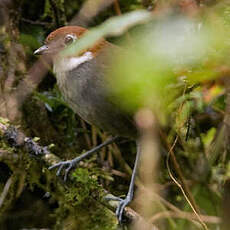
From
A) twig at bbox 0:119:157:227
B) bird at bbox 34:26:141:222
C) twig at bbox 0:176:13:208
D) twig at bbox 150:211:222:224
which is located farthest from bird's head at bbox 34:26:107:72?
twig at bbox 150:211:222:224

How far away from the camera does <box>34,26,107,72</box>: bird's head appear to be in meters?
2.17

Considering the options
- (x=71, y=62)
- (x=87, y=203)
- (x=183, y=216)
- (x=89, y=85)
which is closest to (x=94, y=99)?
(x=89, y=85)

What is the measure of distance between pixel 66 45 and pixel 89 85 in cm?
22

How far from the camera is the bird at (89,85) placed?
2107mm

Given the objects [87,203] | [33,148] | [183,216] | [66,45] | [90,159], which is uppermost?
[66,45]

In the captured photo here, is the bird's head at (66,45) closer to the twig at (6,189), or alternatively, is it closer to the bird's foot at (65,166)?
the bird's foot at (65,166)

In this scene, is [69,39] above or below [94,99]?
above

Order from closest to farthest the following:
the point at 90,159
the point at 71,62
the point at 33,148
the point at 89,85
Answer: the point at 33,148
the point at 89,85
the point at 71,62
the point at 90,159

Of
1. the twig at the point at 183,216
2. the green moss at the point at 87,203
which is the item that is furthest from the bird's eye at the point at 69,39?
the twig at the point at 183,216

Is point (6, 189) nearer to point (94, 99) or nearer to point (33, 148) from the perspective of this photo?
point (33, 148)

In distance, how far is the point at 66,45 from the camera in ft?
7.14

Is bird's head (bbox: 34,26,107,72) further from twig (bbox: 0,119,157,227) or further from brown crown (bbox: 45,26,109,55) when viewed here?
twig (bbox: 0,119,157,227)

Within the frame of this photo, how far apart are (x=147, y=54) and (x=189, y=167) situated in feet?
8.17

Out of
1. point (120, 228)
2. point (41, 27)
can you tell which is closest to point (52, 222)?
point (120, 228)
